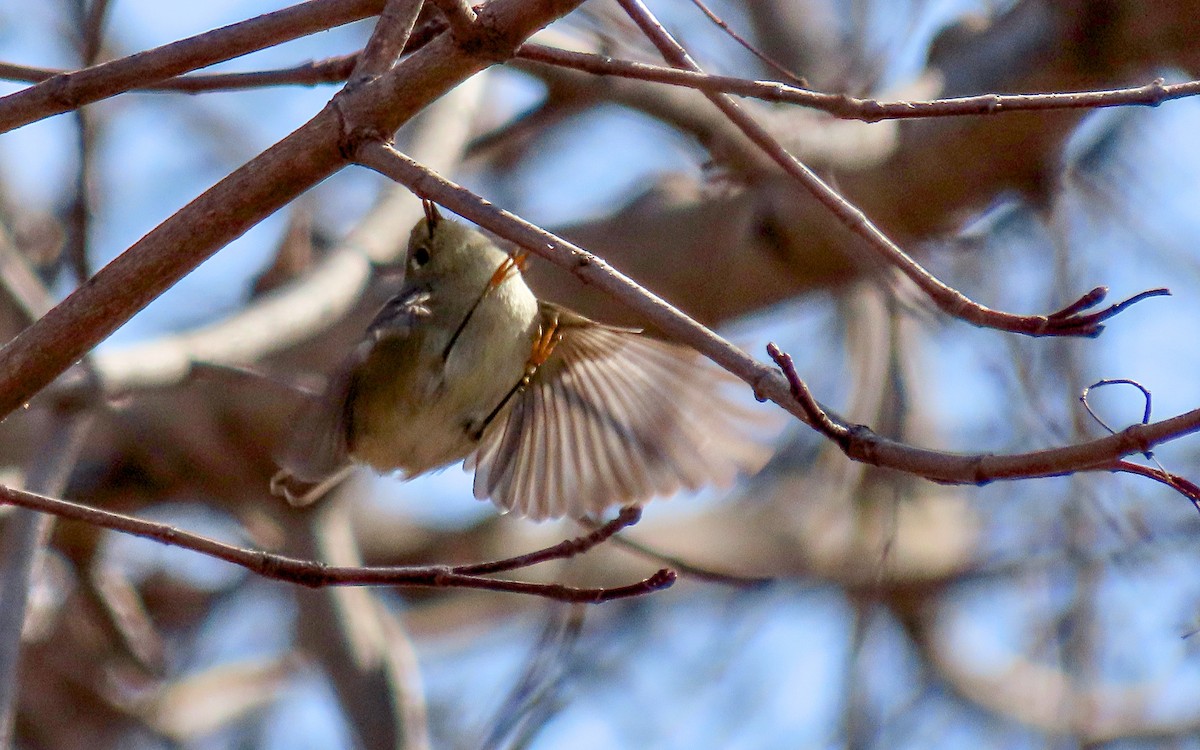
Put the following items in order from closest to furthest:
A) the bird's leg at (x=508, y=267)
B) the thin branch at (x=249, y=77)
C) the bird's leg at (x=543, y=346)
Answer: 1. the thin branch at (x=249, y=77)
2. the bird's leg at (x=508, y=267)
3. the bird's leg at (x=543, y=346)

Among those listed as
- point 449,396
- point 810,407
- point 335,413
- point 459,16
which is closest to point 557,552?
point 810,407

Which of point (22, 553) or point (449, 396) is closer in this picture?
point (22, 553)

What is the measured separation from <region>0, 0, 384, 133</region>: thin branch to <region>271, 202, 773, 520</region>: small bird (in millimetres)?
608

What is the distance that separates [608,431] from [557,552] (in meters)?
1.01

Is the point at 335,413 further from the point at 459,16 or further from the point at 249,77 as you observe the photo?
the point at 459,16

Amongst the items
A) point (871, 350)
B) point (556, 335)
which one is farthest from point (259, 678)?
point (556, 335)

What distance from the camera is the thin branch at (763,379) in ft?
2.52

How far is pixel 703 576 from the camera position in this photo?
150 centimetres

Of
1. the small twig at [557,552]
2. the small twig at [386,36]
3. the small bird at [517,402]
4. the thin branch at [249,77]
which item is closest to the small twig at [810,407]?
the small twig at [557,552]

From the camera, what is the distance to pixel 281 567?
3.38 feet

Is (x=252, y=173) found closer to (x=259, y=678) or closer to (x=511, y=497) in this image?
(x=511, y=497)

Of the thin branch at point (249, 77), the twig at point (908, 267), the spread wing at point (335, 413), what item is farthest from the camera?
the spread wing at point (335, 413)

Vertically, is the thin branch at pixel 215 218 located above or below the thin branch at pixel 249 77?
below

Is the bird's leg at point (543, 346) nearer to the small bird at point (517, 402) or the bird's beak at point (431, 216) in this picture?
the small bird at point (517, 402)
